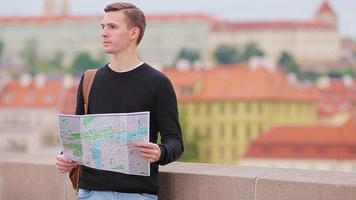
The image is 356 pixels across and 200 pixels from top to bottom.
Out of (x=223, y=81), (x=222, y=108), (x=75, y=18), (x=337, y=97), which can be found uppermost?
(x=75, y=18)

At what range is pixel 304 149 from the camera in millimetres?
58375

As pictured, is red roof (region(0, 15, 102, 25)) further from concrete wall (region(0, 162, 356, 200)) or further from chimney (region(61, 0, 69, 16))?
concrete wall (region(0, 162, 356, 200))

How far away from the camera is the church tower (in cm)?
7294

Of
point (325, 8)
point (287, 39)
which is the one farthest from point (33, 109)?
point (325, 8)

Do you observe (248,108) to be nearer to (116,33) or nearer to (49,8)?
(49,8)

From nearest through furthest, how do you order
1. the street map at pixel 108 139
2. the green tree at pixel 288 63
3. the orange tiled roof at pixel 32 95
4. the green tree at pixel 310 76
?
the street map at pixel 108 139 < the orange tiled roof at pixel 32 95 < the green tree at pixel 288 63 < the green tree at pixel 310 76

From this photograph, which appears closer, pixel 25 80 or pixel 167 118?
pixel 167 118

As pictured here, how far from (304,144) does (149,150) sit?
190 feet

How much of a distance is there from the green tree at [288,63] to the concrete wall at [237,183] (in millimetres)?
63125

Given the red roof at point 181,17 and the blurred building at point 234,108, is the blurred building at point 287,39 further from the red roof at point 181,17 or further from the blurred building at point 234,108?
the blurred building at point 234,108

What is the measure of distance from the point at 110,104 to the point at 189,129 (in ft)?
192

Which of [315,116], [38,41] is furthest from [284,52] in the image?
[38,41]

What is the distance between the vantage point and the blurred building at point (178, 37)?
6756 centimetres

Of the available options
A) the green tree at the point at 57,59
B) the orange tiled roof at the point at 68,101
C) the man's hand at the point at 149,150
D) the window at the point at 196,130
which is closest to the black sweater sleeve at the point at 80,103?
the man's hand at the point at 149,150
